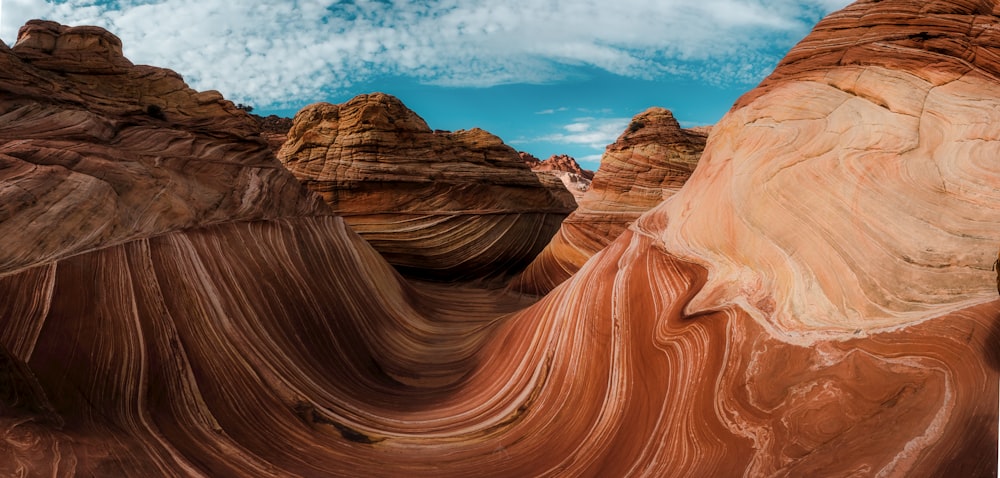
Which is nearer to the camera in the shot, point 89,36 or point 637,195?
point 89,36

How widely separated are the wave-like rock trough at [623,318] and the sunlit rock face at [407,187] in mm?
4154

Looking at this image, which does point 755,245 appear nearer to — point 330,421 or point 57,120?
point 330,421

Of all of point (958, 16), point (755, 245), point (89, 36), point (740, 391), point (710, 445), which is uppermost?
point (89, 36)

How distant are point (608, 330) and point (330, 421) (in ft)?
5.89

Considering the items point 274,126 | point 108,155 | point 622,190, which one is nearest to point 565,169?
point 274,126

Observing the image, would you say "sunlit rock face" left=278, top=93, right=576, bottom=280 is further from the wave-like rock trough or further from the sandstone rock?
the wave-like rock trough

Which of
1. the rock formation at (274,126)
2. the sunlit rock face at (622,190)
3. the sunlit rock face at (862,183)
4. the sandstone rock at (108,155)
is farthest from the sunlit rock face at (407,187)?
the sunlit rock face at (862,183)

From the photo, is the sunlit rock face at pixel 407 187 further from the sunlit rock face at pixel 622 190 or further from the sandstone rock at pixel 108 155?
the sandstone rock at pixel 108 155

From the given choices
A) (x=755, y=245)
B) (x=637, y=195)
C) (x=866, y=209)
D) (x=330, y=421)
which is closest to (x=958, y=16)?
(x=866, y=209)

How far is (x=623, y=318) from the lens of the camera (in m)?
3.56

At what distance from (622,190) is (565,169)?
83.1ft

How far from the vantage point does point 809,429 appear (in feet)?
7.54

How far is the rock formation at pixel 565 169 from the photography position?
28.9 meters

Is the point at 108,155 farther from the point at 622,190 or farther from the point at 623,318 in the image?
the point at 622,190
